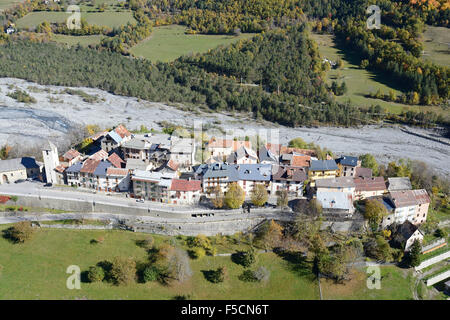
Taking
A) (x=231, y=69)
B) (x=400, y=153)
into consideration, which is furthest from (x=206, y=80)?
(x=400, y=153)

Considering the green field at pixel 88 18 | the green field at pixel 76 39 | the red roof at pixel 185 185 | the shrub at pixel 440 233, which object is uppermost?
the green field at pixel 88 18

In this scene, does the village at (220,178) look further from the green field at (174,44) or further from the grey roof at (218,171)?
the green field at (174,44)

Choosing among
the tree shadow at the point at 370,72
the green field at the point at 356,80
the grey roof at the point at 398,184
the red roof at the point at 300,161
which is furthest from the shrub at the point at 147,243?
the tree shadow at the point at 370,72

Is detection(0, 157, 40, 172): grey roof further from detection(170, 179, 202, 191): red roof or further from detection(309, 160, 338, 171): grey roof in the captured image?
detection(309, 160, 338, 171): grey roof

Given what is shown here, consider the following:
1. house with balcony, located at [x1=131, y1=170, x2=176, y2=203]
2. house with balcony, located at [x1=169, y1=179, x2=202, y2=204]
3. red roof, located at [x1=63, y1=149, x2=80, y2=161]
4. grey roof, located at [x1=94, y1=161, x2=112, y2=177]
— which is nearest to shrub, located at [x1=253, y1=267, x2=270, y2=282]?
house with balcony, located at [x1=169, y1=179, x2=202, y2=204]

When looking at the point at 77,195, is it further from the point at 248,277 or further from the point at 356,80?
the point at 356,80
